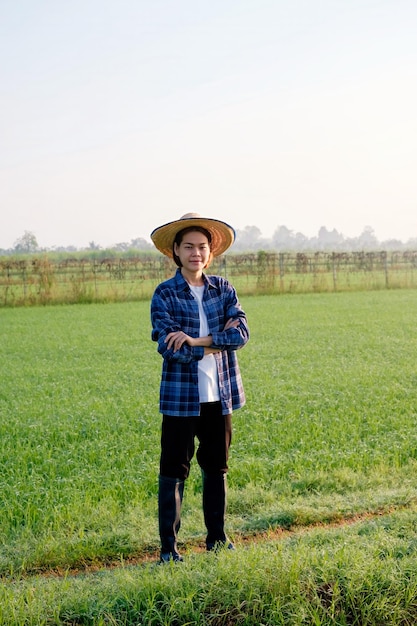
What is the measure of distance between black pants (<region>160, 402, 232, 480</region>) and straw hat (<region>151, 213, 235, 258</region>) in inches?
40.6

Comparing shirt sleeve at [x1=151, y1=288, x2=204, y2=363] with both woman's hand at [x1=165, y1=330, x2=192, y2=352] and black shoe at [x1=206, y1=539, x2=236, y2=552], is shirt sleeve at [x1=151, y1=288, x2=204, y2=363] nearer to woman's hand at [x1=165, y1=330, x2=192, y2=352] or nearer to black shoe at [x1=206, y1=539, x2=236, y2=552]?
woman's hand at [x1=165, y1=330, x2=192, y2=352]

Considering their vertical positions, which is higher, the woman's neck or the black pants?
the woman's neck

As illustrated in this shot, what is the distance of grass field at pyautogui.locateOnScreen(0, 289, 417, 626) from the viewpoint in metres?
3.42

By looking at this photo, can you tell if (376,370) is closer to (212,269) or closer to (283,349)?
(283,349)

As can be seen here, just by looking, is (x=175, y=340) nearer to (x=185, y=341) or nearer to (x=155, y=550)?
(x=185, y=341)

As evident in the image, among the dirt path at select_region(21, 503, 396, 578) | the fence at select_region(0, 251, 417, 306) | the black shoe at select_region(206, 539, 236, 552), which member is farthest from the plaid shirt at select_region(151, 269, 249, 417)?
the fence at select_region(0, 251, 417, 306)

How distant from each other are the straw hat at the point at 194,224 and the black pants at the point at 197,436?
103 cm

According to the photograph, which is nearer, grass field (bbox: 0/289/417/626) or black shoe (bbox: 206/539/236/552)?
grass field (bbox: 0/289/417/626)

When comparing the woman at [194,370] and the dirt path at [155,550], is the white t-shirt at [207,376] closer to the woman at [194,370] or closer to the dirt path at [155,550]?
the woman at [194,370]

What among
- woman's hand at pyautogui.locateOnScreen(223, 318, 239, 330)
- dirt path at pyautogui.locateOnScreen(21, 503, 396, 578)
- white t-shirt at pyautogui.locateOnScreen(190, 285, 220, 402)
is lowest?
dirt path at pyautogui.locateOnScreen(21, 503, 396, 578)

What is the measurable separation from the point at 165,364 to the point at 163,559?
115cm

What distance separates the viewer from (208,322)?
427cm

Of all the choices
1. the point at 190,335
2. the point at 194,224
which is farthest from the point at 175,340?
the point at 194,224

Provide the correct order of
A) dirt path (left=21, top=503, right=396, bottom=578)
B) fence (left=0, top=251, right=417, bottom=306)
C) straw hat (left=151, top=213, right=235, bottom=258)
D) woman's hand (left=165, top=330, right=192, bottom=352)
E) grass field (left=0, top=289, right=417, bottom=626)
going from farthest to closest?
fence (left=0, top=251, right=417, bottom=306)
dirt path (left=21, top=503, right=396, bottom=578)
straw hat (left=151, top=213, right=235, bottom=258)
woman's hand (left=165, top=330, right=192, bottom=352)
grass field (left=0, top=289, right=417, bottom=626)
